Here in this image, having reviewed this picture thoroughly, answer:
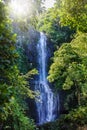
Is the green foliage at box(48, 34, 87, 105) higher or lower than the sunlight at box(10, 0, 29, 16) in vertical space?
higher

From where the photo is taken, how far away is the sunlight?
607cm

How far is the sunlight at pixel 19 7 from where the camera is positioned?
607 cm

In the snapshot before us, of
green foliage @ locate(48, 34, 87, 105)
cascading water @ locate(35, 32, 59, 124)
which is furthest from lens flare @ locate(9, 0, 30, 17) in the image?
cascading water @ locate(35, 32, 59, 124)

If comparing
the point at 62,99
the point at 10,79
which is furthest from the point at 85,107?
the point at 10,79

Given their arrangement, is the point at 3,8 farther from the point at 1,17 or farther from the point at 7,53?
the point at 7,53

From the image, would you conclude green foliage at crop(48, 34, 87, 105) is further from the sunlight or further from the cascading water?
the sunlight

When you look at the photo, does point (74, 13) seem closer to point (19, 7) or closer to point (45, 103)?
point (19, 7)

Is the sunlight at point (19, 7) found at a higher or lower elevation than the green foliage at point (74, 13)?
lower

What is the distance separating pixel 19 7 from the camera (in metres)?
6.16

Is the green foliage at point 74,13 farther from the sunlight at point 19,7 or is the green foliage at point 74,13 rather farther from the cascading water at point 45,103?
the cascading water at point 45,103

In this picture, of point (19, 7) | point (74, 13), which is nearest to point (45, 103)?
point (74, 13)

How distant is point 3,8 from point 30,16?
588 mm

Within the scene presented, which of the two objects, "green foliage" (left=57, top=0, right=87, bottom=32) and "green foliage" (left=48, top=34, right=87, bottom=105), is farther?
"green foliage" (left=48, top=34, right=87, bottom=105)

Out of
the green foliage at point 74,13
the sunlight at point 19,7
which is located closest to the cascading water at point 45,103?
the green foliage at point 74,13
